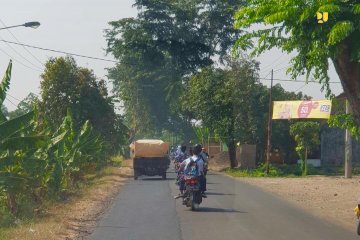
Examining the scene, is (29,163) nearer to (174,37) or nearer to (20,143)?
(20,143)

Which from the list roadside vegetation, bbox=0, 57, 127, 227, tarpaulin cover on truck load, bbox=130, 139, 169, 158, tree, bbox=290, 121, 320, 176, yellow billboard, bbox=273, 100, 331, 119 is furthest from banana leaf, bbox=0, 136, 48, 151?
yellow billboard, bbox=273, 100, 331, 119

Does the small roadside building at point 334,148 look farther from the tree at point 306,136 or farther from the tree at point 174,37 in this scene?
the tree at point 174,37

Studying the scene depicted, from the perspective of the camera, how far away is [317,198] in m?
25.2

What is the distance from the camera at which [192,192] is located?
19125 millimetres

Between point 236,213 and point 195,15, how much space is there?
4273 cm

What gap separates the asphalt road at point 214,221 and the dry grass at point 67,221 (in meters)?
0.38

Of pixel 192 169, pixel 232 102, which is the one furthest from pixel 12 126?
pixel 232 102

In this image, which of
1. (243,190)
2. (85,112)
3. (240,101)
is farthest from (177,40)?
(243,190)

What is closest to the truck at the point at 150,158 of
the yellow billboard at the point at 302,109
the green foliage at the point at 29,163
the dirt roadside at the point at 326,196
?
the dirt roadside at the point at 326,196

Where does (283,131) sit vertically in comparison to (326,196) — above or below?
above

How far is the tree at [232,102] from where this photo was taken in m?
47.4

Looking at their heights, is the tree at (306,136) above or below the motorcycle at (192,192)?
above

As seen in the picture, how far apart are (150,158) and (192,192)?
706 inches

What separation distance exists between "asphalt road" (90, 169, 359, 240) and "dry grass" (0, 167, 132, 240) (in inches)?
14.9
